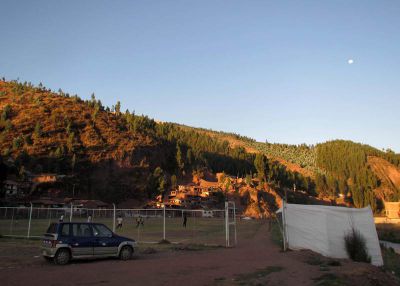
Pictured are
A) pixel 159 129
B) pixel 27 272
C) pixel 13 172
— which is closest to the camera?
pixel 27 272

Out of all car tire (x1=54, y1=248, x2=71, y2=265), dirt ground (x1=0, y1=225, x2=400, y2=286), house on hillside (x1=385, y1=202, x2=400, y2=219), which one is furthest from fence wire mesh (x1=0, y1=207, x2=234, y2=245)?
house on hillside (x1=385, y1=202, x2=400, y2=219)

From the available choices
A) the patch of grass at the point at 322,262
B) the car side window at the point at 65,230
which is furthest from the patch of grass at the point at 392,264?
the car side window at the point at 65,230

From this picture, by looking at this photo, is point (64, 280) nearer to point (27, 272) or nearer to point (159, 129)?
point (27, 272)

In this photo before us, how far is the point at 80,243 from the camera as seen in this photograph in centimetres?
1476

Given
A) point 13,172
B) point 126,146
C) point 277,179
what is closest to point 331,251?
point 13,172

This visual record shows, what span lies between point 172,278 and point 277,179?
5472 inches

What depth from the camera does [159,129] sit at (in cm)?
16562

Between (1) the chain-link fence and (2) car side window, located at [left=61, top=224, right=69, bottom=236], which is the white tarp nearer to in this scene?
(1) the chain-link fence

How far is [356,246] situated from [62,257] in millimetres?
13547

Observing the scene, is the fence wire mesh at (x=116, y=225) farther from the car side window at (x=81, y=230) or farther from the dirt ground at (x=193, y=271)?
the car side window at (x=81, y=230)

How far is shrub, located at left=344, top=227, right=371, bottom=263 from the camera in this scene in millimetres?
17750

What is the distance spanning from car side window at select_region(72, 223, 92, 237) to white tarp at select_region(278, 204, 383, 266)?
34.5 ft

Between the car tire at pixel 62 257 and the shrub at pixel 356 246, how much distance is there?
13081 millimetres

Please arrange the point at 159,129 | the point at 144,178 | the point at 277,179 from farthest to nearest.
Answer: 1. the point at 159,129
2. the point at 277,179
3. the point at 144,178
